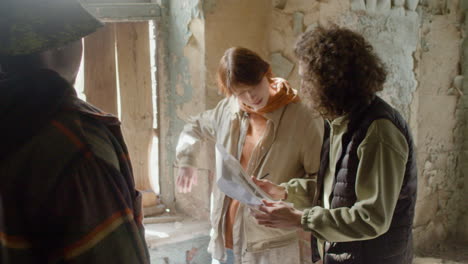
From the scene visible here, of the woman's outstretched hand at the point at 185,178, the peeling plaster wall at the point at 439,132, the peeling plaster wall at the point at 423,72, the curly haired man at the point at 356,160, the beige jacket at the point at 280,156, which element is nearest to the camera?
the curly haired man at the point at 356,160

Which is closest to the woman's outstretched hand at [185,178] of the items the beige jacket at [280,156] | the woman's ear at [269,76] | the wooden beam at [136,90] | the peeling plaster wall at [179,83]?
the beige jacket at [280,156]

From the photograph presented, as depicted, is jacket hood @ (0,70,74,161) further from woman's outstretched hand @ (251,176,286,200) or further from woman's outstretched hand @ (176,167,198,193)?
woman's outstretched hand @ (176,167,198,193)

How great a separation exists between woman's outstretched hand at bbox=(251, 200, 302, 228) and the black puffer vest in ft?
0.46

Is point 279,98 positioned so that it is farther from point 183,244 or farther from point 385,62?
point 183,244

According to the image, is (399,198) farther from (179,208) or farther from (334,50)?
(179,208)

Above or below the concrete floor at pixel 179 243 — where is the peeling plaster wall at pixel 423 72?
above

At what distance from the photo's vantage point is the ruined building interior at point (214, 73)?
7.79 feet

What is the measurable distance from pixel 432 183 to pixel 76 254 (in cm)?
252

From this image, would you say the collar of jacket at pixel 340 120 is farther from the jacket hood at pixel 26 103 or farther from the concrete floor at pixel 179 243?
the concrete floor at pixel 179 243

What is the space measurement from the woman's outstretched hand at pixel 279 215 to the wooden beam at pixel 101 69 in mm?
1423

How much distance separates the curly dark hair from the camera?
51.1 inches

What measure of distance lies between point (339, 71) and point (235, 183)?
48cm

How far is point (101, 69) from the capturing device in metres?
2.52

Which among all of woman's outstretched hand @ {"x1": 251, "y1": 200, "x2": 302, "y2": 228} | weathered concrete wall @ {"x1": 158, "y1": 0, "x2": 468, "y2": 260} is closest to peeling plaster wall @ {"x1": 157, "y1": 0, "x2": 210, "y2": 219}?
weathered concrete wall @ {"x1": 158, "y1": 0, "x2": 468, "y2": 260}
